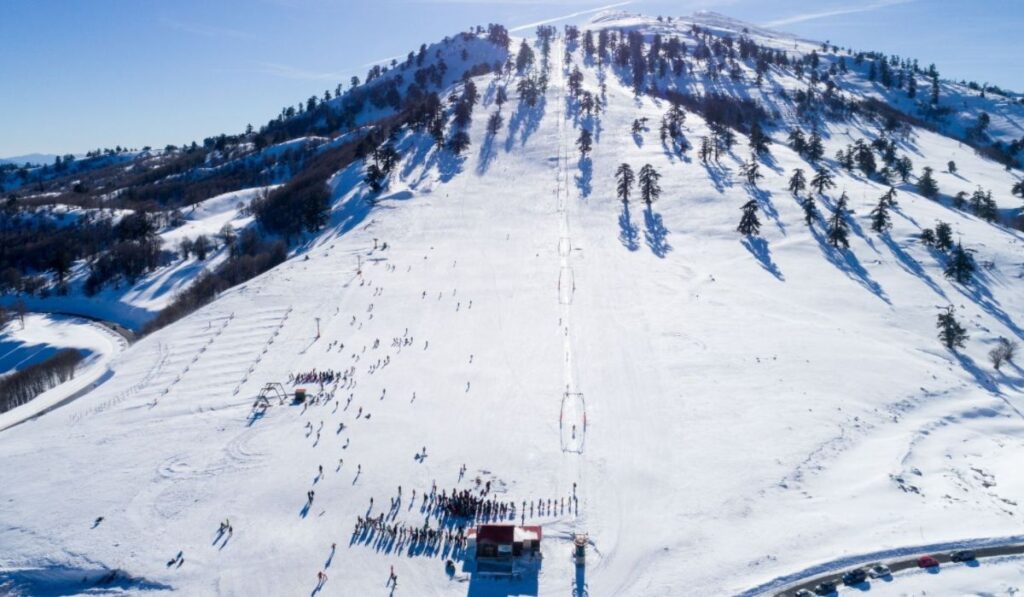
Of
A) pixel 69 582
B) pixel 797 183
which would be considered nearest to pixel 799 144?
pixel 797 183

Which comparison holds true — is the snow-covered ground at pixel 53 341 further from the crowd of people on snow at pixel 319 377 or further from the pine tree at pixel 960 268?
the pine tree at pixel 960 268

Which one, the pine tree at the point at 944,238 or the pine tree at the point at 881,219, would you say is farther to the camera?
the pine tree at the point at 881,219

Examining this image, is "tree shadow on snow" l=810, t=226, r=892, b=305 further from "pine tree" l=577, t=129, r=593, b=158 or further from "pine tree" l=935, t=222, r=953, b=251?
"pine tree" l=577, t=129, r=593, b=158

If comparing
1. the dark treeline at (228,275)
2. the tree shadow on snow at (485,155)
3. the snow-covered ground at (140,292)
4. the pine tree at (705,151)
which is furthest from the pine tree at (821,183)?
the snow-covered ground at (140,292)

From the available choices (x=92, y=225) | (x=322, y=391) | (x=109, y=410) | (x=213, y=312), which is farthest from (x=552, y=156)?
(x=92, y=225)

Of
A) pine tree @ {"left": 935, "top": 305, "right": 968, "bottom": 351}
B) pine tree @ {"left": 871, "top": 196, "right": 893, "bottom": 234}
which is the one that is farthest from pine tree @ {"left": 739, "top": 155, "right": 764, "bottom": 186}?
pine tree @ {"left": 935, "top": 305, "right": 968, "bottom": 351}
